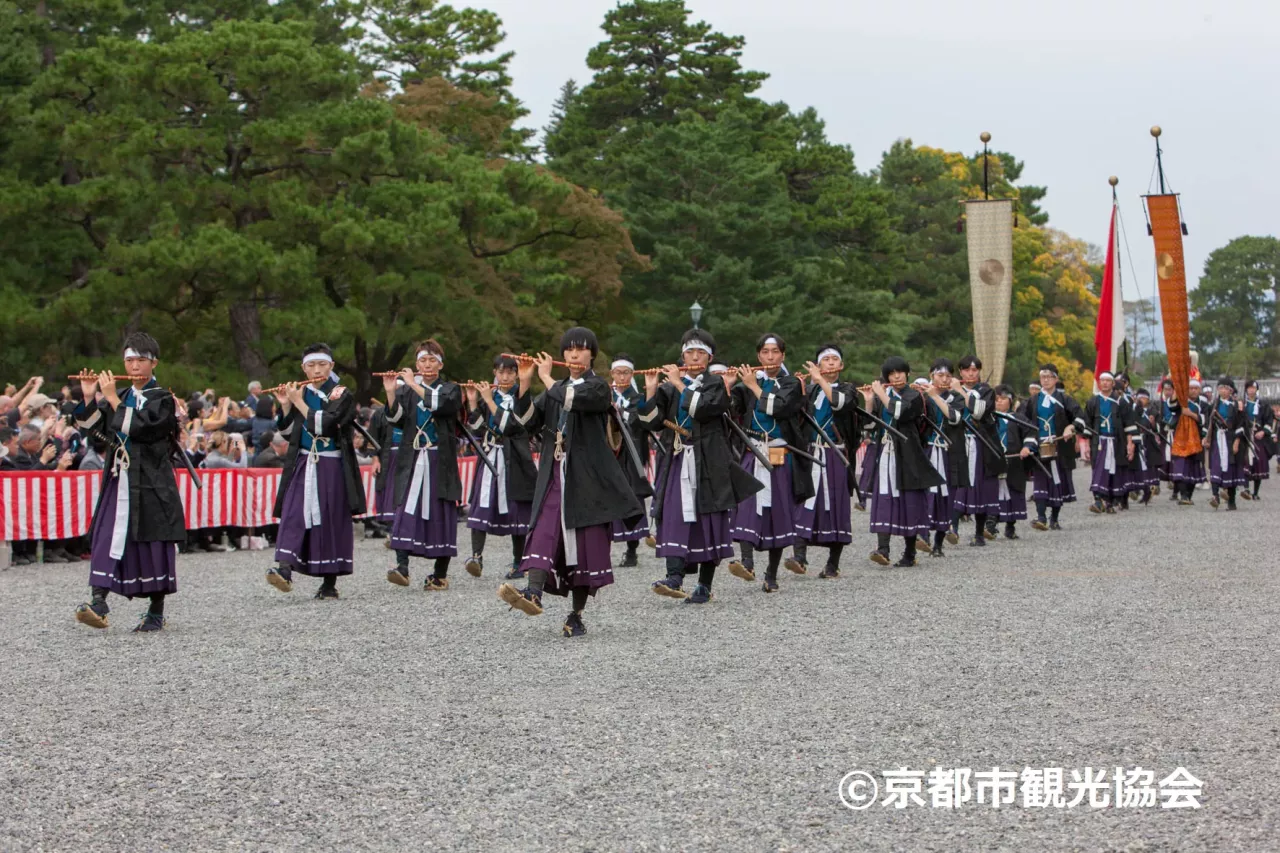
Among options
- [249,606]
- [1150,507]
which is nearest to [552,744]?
[249,606]

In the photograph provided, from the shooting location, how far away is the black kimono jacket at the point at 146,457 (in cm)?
923

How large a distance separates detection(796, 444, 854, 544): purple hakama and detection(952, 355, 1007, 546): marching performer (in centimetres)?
388

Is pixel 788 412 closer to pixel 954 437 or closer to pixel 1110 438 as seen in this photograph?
pixel 954 437

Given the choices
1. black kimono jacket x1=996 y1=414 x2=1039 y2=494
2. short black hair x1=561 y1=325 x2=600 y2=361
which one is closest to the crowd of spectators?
short black hair x1=561 y1=325 x2=600 y2=361

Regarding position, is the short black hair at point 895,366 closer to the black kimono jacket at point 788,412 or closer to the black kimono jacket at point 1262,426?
the black kimono jacket at point 788,412

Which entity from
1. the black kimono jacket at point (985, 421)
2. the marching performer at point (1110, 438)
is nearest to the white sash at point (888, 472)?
the black kimono jacket at point (985, 421)

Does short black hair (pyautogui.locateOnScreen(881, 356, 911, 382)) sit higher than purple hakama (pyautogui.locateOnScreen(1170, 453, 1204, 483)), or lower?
higher

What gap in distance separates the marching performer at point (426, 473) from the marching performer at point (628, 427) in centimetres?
136

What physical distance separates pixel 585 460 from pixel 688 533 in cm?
185

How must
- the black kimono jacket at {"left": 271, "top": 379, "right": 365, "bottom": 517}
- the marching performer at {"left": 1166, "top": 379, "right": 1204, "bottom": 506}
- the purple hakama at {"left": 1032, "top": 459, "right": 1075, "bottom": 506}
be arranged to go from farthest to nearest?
the marching performer at {"left": 1166, "top": 379, "right": 1204, "bottom": 506}
the purple hakama at {"left": 1032, "top": 459, "right": 1075, "bottom": 506}
the black kimono jacket at {"left": 271, "top": 379, "right": 365, "bottom": 517}

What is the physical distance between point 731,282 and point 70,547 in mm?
23350

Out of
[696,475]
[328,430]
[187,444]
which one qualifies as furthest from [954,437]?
[187,444]

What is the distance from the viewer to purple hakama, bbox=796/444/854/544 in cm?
1209

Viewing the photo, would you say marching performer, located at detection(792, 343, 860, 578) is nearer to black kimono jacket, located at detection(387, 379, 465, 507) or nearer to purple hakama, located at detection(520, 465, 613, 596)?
black kimono jacket, located at detection(387, 379, 465, 507)
